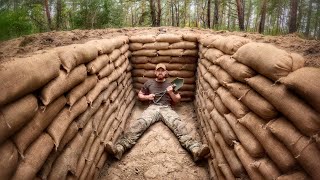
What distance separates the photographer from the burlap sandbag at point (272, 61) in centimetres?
182

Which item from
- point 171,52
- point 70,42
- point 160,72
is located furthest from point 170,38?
point 70,42

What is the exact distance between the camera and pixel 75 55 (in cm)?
256

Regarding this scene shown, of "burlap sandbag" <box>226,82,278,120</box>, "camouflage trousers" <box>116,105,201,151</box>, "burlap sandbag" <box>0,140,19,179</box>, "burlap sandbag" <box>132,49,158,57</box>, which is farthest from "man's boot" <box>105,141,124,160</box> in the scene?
"burlap sandbag" <box>132,49,158,57</box>

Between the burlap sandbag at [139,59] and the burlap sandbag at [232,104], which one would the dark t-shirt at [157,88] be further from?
the burlap sandbag at [232,104]

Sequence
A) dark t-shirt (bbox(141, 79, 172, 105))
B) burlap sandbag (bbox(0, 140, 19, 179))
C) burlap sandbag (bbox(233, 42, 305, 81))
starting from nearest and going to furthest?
1. burlap sandbag (bbox(0, 140, 19, 179))
2. burlap sandbag (bbox(233, 42, 305, 81))
3. dark t-shirt (bbox(141, 79, 172, 105))

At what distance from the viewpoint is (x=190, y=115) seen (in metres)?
5.29

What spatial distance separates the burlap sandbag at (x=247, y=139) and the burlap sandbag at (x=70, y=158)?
4.68 feet

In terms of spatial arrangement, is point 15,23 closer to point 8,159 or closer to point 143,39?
point 143,39

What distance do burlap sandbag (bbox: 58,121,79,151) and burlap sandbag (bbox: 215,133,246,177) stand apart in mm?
1412

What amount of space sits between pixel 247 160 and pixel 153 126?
2.51m

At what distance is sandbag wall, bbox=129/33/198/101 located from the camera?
5.67 m

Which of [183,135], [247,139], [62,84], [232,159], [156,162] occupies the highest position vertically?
[62,84]

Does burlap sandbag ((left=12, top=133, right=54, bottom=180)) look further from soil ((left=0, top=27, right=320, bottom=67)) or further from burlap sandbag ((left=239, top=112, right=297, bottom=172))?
burlap sandbag ((left=239, top=112, right=297, bottom=172))

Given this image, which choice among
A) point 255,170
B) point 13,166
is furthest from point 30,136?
point 255,170
